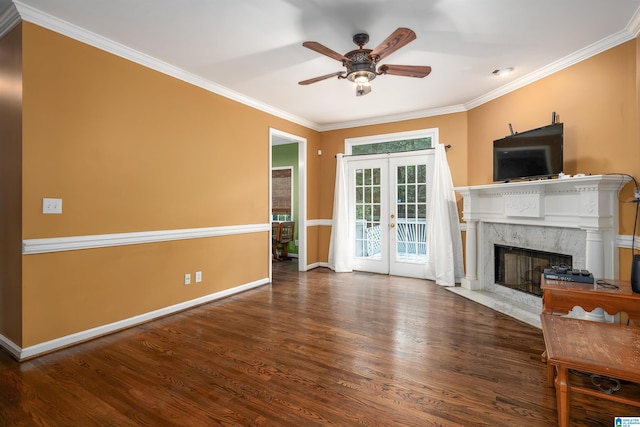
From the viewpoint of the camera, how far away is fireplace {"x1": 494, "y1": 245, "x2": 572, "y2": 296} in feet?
11.8

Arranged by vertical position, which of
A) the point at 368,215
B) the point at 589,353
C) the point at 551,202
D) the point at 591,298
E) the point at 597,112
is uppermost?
the point at 597,112

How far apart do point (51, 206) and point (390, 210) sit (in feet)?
14.8

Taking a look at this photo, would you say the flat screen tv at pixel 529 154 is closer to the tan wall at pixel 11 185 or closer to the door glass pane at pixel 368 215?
the door glass pane at pixel 368 215

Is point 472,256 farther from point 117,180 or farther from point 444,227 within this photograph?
point 117,180

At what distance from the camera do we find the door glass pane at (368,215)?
18.5ft

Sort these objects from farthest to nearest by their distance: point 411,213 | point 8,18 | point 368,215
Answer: point 368,215, point 411,213, point 8,18

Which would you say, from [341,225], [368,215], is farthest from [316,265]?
[368,215]

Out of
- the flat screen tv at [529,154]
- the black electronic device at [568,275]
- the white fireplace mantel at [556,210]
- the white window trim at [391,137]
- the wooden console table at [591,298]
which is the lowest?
the wooden console table at [591,298]

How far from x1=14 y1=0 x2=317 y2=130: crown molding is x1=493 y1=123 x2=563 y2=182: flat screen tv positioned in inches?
135

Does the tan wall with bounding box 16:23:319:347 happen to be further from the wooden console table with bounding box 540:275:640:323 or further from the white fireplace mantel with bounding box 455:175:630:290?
the wooden console table with bounding box 540:275:640:323

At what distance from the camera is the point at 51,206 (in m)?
2.59

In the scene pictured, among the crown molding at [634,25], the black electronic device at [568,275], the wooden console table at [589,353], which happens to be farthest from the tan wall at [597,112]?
the wooden console table at [589,353]

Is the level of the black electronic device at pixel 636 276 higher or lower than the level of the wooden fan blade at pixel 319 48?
lower

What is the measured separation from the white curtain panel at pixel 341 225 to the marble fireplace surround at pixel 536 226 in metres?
1.95
